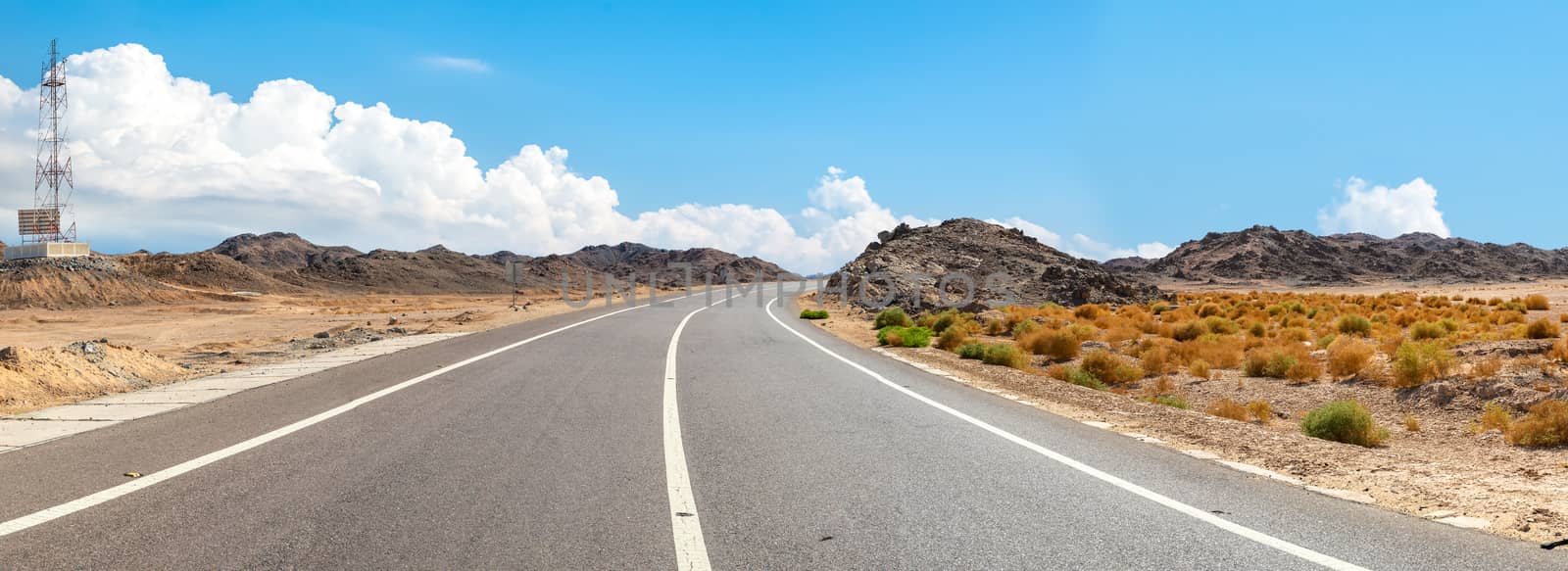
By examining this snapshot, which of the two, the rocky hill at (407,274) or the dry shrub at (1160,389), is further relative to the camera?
the rocky hill at (407,274)

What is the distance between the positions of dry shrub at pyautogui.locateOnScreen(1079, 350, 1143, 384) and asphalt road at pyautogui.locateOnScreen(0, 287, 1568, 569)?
7.55 meters

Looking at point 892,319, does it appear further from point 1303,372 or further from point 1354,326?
point 1303,372

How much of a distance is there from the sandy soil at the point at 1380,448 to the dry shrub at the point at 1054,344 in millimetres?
3889

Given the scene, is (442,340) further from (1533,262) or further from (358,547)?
(1533,262)

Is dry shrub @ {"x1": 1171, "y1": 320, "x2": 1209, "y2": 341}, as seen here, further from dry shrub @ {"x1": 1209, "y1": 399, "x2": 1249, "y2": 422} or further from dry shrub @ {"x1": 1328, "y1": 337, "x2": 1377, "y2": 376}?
dry shrub @ {"x1": 1209, "y1": 399, "x2": 1249, "y2": 422}

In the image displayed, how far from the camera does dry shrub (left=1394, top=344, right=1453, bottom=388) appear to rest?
45.2 ft

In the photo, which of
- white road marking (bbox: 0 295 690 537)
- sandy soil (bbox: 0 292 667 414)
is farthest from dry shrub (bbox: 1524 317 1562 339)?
sandy soil (bbox: 0 292 667 414)

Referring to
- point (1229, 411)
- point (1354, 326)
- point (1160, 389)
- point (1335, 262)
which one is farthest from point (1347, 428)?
point (1335, 262)

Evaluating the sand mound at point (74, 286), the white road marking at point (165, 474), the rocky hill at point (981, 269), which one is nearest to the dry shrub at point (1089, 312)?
the rocky hill at point (981, 269)

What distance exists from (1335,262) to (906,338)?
13288 centimetres

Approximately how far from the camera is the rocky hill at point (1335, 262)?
117m

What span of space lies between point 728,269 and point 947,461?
167152 mm

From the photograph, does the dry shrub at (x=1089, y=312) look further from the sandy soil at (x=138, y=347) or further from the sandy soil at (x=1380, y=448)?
the sandy soil at (x=138, y=347)

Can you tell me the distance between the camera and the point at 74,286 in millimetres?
71562
